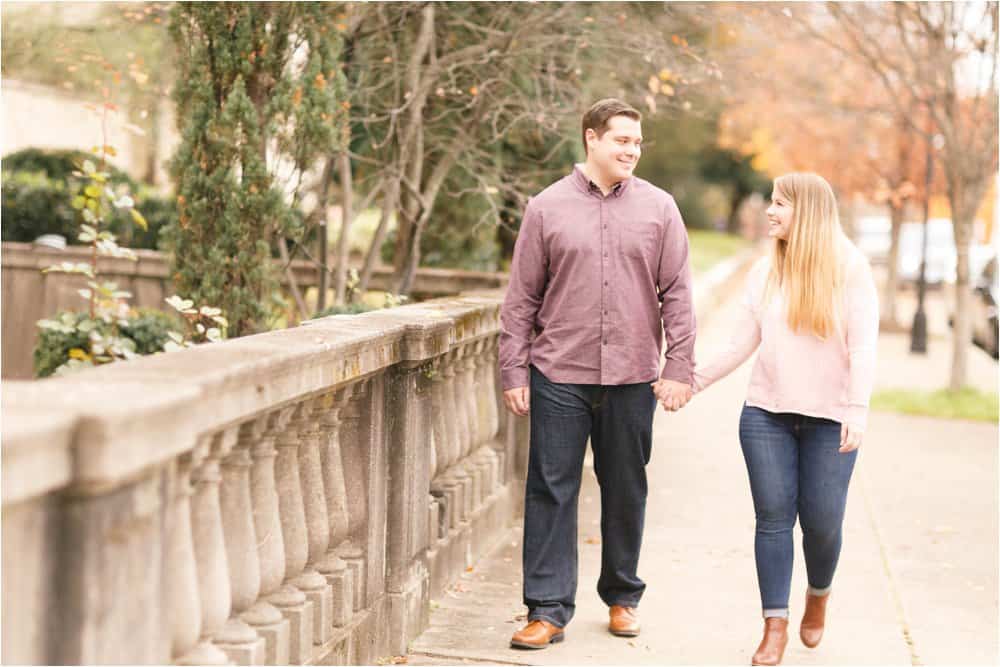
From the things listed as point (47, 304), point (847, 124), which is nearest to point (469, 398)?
point (47, 304)

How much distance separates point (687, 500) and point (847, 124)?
19753 mm

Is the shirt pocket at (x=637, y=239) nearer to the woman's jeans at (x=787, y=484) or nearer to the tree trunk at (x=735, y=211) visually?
the woman's jeans at (x=787, y=484)

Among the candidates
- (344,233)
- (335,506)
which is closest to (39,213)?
(344,233)

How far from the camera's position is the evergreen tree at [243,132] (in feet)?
24.3

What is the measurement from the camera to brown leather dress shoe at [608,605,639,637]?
554cm

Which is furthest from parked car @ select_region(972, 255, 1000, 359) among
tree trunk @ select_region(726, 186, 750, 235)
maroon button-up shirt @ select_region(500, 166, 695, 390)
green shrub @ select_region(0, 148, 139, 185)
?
tree trunk @ select_region(726, 186, 750, 235)

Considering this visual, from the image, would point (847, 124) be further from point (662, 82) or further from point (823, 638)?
point (823, 638)

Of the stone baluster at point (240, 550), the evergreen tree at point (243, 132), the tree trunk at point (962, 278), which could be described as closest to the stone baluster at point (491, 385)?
the evergreen tree at point (243, 132)

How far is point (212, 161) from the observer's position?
24.7 feet

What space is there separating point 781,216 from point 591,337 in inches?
35.2

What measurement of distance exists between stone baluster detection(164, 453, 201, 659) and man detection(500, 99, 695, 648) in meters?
2.15

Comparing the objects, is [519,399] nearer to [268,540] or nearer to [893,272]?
[268,540]

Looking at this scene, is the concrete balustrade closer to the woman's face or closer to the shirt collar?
the shirt collar

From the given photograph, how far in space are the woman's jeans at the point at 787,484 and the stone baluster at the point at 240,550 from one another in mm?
2246
